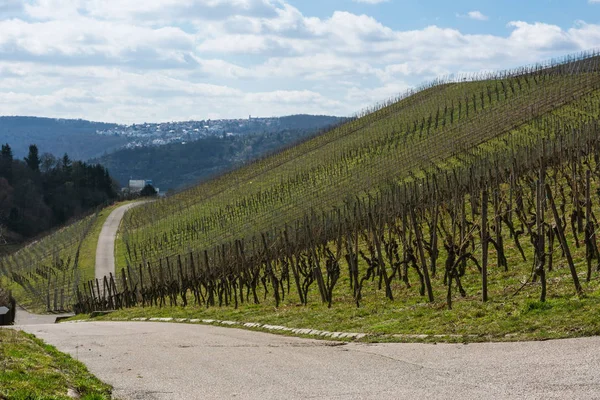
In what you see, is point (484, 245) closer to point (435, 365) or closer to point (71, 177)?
point (435, 365)

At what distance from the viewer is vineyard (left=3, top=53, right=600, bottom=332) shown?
19.4 metres

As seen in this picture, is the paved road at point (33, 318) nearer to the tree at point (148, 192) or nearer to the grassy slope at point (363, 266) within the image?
the grassy slope at point (363, 266)

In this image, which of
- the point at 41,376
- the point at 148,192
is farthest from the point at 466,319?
the point at 148,192

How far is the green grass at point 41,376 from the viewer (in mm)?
9629

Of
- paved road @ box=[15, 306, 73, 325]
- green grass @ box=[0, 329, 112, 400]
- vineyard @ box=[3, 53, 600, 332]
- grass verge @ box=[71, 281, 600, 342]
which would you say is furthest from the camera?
paved road @ box=[15, 306, 73, 325]

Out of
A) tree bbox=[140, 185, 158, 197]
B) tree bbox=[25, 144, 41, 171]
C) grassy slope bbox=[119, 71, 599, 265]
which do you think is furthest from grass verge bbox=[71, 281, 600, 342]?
tree bbox=[25, 144, 41, 171]

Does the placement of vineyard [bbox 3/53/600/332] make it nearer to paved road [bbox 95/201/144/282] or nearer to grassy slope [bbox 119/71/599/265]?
grassy slope [bbox 119/71/599/265]

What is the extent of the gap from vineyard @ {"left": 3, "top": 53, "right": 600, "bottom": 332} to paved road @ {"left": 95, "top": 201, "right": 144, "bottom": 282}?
133 centimetres

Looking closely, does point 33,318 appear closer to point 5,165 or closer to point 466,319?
point 466,319

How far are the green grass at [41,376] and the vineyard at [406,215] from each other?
294 inches

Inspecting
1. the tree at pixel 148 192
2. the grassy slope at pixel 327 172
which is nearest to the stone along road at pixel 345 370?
the grassy slope at pixel 327 172

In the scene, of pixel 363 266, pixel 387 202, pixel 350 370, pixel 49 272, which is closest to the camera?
pixel 350 370

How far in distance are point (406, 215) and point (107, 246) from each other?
5999cm

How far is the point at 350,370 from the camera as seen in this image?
11430 mm
